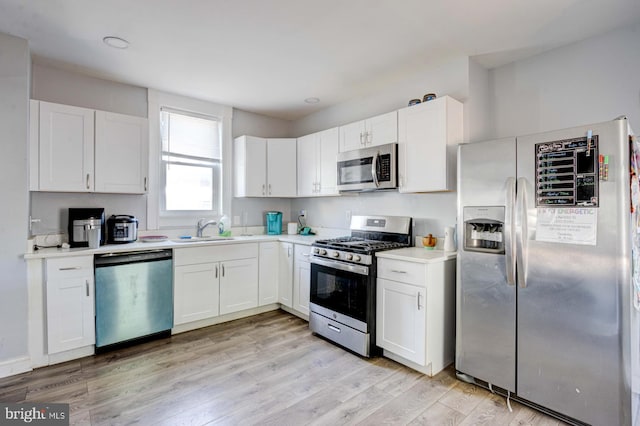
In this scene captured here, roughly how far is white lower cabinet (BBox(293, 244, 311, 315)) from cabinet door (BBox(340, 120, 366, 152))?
1217 millimetres

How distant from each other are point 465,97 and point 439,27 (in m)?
0.72

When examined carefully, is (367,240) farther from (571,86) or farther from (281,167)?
(571,86)

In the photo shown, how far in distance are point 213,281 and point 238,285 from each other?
30cm

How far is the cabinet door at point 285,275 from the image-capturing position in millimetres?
3770

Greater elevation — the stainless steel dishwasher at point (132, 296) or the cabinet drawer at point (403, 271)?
the cabinet drawer at point (403, 271)

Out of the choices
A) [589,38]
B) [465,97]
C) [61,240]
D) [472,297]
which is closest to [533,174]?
[472,297]

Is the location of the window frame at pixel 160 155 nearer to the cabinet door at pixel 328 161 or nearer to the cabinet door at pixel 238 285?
the cabinet door at pixel 238 285

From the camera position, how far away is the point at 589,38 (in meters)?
2.49

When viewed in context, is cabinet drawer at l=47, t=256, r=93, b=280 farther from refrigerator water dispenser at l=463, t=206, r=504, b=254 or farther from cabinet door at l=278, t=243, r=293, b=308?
refrigerator water dispenser at l=463, t=206, r=504, b=254

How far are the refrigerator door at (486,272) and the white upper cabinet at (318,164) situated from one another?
64.3 inches

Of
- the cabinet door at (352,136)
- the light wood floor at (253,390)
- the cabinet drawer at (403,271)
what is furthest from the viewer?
the cabinet door at (352,136)

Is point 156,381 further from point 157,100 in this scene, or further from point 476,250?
point 157,100

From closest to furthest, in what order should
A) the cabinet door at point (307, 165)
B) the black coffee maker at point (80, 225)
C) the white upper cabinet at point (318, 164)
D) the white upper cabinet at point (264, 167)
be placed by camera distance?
the black coffee maker at point (80, 225)
the white upper cabinet at point (318, 164)
the cabinet door at point (307, 165)
the white upper cabinet at point (264, 167)

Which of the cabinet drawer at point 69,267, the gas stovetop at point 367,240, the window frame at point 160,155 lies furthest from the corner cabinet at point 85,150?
the gas stovetop at point 367,240
